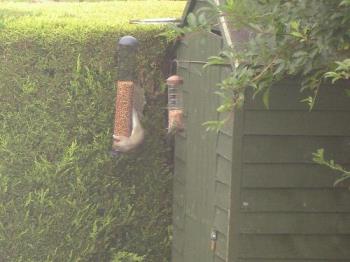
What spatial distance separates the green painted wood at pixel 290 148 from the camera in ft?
13.4

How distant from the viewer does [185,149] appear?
17.4 feet

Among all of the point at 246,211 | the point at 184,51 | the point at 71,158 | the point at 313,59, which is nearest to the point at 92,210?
the point at 71,158

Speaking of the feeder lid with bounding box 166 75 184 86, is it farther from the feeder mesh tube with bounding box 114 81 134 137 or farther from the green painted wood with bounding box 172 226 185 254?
the green painted wood with bounding box 172 226 185 254

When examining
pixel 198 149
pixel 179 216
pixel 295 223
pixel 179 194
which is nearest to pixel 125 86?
pixel 198 149

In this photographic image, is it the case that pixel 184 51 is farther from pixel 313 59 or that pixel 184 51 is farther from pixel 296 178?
pixel 313 59

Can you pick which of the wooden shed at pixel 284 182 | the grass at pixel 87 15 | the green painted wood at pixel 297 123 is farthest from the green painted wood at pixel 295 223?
the grass at pixel 87 15

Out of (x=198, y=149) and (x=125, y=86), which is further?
(x=125, y=86)

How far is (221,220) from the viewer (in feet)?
14.3

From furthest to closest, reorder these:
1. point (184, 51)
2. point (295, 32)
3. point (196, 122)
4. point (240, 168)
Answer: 1. point (184, 51)
2. point (196, 122)
3. point (240, 168)
4. point (295, 32)

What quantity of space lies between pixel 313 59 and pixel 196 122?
2085 mm

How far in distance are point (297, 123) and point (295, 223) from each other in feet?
1.82

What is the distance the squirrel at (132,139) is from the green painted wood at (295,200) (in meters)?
1.48

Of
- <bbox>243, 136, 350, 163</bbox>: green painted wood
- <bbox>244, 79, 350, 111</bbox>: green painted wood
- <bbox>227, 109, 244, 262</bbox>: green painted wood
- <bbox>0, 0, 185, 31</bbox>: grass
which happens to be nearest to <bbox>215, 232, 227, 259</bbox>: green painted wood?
<bbox>227, 109, 244, 262</bbox>: green painted wood

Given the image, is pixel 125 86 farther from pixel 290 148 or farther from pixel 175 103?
pixel 290 148
